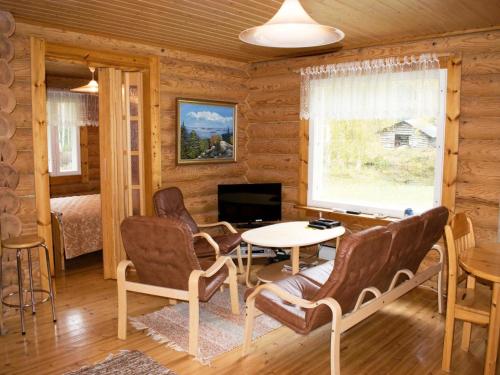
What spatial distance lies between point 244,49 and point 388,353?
3.38 meters

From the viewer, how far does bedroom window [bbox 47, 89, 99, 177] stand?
23.5ft

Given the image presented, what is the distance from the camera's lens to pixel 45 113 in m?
3.90

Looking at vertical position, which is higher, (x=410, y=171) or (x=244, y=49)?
(x=244, y=49)

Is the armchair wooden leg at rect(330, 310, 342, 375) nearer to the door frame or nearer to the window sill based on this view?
the window sill

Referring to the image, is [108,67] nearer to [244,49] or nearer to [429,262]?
[244,49]

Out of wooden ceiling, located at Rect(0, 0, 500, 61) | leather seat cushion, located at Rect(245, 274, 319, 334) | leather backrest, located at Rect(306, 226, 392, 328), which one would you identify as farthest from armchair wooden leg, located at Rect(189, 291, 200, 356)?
wooden ceiling, located at Rect(0, 0, 500, 61)

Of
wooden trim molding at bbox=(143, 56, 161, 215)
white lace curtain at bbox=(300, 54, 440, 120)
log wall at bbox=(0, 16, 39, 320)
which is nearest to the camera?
log wall at bbox=(0, 16, 39, 320)

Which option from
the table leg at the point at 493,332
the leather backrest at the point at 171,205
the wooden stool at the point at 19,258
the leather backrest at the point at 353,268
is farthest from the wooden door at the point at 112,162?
the table leg at the point at 493,332

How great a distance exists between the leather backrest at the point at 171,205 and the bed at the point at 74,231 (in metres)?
1.06

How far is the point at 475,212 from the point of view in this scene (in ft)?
13.6

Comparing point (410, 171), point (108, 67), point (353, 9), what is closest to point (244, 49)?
point (108, 67)

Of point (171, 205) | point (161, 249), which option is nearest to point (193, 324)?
point (161, 249)

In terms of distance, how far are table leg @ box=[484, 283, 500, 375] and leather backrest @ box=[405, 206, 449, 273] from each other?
0.69 metres

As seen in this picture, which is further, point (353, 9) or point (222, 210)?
point (222, 210)
